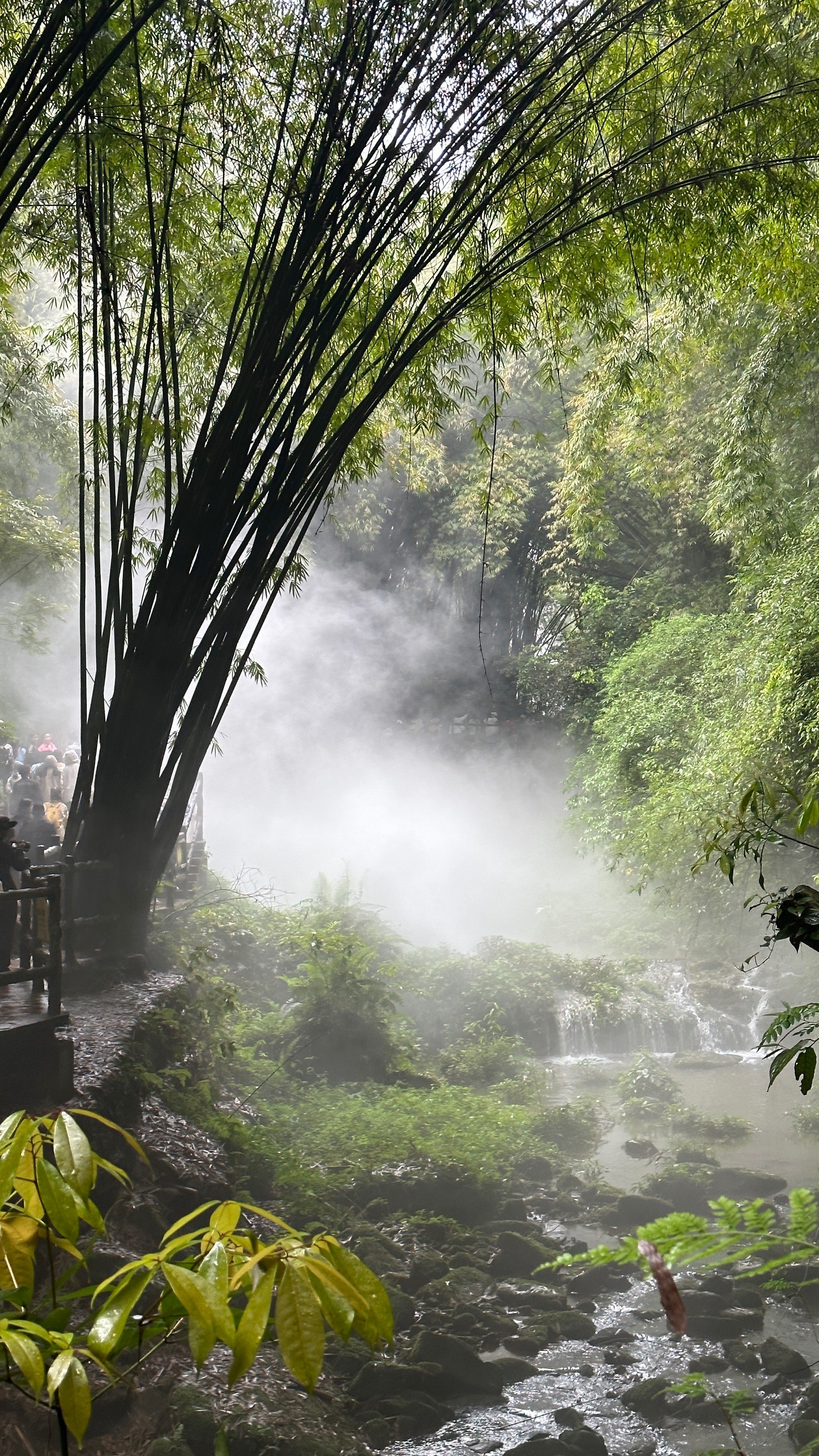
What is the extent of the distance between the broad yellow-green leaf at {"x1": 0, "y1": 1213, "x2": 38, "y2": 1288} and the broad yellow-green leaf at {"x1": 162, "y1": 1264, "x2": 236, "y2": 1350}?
22 cm

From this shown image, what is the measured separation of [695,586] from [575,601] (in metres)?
2.58

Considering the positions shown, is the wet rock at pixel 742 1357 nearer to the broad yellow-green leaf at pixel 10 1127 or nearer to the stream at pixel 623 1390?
the stream at pixel 623 1390

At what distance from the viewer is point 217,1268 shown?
81cm

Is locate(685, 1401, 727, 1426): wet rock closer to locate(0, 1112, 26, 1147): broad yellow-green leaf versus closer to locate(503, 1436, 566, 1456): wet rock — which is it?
locate(503, 1436, 566, 1456): wet rock

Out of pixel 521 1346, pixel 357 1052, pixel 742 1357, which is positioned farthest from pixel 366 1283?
pixel 357 1052

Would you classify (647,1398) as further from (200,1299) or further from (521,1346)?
(200,1299)

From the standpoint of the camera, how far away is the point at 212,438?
3.93 m

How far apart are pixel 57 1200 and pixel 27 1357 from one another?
6.3 inches

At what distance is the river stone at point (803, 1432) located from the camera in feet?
11.6

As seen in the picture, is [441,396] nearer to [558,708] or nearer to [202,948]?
[202,948]

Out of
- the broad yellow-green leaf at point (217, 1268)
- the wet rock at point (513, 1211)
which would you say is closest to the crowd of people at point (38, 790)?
the wet rock at point (513, 1211)

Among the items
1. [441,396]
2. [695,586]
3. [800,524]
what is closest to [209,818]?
[695,586]

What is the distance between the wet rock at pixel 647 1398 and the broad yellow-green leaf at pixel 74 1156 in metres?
4.00

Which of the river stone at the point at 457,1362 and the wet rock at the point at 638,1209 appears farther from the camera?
the wet rock at the point at 638,1209
